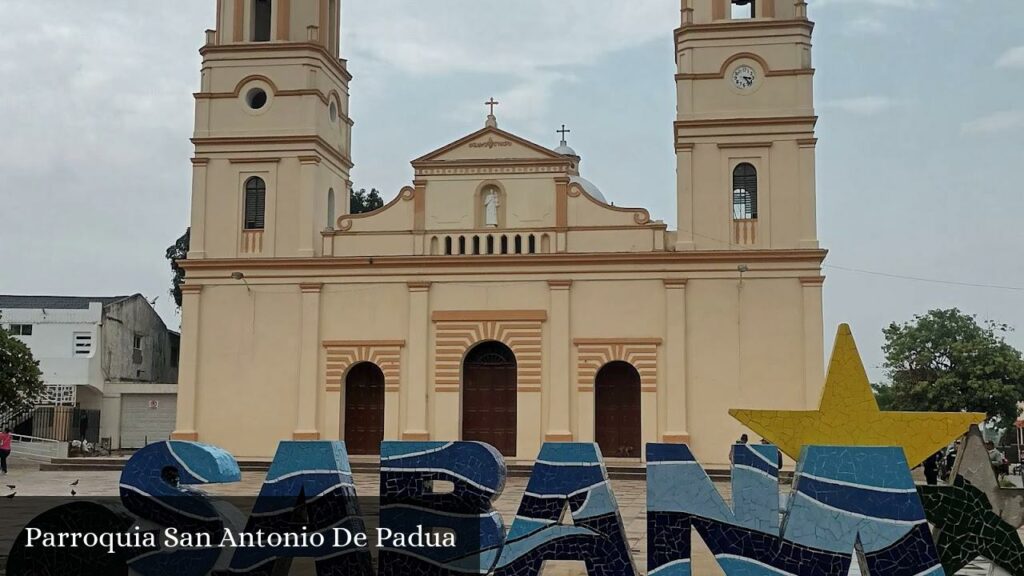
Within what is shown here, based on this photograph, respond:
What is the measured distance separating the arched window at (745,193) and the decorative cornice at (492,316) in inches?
211

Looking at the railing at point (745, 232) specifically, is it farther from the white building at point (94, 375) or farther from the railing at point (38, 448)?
the white building at point (94, 375)

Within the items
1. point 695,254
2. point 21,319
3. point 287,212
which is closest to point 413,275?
point 287,212

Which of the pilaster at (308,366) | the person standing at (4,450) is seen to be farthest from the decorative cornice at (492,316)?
the person standing at (4,450)

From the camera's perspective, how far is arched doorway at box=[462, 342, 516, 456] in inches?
1111

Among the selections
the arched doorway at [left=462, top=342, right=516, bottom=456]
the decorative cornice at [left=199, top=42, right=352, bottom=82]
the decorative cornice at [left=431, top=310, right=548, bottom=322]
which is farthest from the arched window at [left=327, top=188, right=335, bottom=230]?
the arched doorway at [left=462, top=342, right=516, bottom=456]

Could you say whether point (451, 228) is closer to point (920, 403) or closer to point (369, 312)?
point (369, 312)

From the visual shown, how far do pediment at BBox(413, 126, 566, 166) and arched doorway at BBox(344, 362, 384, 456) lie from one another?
5.54m

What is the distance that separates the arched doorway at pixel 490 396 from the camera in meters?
28.2

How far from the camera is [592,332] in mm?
27812

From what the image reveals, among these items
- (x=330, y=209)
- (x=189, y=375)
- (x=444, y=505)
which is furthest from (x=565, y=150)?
(x=444, y=505)

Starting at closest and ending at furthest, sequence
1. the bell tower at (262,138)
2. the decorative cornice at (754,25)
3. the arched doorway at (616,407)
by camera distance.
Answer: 1. the arched doorway at (616,407)
2. the decorative cornice at (754,25)
3. the bell tower at (262,138)

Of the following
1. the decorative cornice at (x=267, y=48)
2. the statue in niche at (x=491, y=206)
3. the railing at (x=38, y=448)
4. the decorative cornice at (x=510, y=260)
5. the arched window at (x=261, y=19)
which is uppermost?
the arched window at (x=261, y=19)

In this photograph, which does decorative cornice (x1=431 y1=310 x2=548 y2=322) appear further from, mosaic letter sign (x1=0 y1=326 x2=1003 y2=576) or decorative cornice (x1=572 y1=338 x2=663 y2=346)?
mosaic letter sign (x1=0 y1=326 x2=1003 y2=576)

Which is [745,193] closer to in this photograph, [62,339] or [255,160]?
[255,160]
